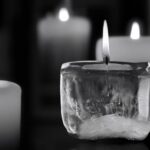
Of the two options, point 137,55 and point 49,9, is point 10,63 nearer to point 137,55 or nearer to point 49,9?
point 49,9

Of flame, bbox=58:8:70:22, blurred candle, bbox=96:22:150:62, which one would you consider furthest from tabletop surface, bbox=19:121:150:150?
flame, bbox=58:8:70:22

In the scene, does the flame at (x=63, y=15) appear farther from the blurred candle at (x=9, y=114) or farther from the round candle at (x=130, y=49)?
the blurred candle at (x=9, y=114)

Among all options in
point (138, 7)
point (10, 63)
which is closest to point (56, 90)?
point (10, 63)

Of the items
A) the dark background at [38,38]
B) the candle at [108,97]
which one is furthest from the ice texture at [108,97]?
the dark background at [38,38]

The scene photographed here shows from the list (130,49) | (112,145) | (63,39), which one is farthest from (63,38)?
(112,145)

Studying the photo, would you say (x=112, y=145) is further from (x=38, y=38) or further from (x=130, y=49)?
(x=38, y=38)

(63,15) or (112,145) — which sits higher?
(63,15)
